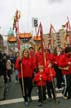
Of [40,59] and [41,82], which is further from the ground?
[40,59]

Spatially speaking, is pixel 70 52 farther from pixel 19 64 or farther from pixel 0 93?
pixel 0 93

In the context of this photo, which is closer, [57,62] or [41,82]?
[41,82]

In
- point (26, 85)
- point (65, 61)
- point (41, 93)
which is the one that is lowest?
point (41, 93)

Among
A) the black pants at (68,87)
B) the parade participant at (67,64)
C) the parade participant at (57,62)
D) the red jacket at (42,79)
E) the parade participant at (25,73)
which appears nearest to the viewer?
the parade participant at (25,73)

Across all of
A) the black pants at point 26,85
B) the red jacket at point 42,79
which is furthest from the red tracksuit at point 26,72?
the red jacket at point 42,79

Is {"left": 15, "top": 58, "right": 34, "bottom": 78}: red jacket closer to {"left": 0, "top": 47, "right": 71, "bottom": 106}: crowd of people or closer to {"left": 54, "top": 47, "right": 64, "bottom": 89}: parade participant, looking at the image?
{"left": 0, "top": 47, "right": 71, "bottom": 106}: crowd of people

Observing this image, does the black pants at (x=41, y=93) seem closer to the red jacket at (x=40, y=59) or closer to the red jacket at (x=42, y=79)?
the red jacket at (x=42, y=79)

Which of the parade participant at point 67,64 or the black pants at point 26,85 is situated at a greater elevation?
the parade participant at point 67,64

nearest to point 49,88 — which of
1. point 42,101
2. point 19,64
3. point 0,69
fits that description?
point 42,101

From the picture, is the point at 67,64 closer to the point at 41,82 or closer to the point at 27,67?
the point at 41,82

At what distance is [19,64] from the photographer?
13.0m

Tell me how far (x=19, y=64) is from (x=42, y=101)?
4.53ft

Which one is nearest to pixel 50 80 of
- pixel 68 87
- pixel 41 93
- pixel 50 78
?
pixel 50 78

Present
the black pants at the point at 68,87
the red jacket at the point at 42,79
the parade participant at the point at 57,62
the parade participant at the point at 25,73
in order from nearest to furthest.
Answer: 1. the parade participant at the point at 25,73
2. the red jacket at the point at 42,79
3. the black pants at the point at 68,87
4. the parade participant at the point at 57,62
